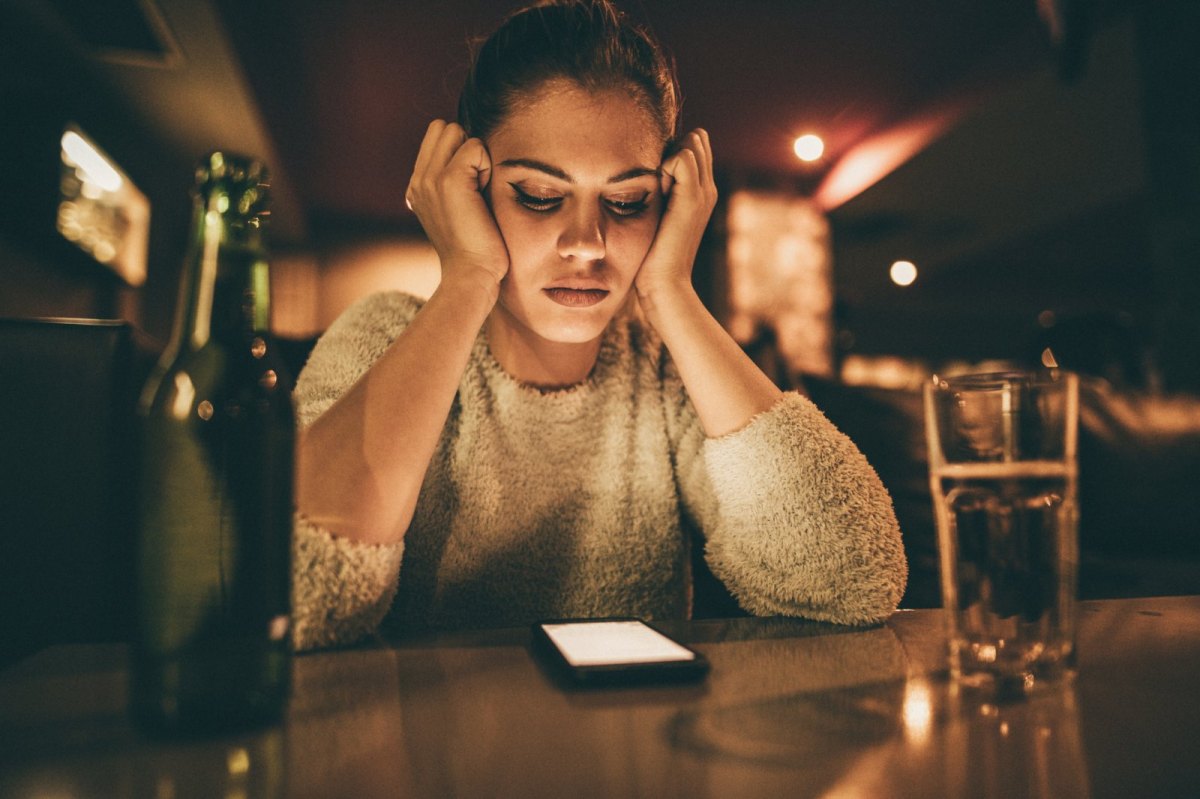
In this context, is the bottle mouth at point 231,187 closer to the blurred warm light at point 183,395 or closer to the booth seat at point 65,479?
the blurred warm light at point 183,395

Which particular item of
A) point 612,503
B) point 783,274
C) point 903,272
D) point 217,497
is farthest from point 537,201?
point 903,272

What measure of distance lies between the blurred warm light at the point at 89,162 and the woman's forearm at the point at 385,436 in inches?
132

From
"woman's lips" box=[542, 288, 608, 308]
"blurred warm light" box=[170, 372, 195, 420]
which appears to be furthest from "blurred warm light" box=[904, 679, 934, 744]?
"woman's lips" box=[542, 288, 608, 308]

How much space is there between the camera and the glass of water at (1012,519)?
500 mm

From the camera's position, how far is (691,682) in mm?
490

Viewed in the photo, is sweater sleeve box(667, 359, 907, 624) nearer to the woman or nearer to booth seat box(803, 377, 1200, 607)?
the woman

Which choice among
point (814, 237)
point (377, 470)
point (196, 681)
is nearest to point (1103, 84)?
point (814, 237)

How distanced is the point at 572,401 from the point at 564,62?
1.48 ft

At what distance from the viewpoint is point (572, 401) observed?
1.07 metres

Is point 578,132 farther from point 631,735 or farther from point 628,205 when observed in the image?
point 631,735

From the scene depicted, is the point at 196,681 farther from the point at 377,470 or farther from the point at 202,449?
the point at 377,470

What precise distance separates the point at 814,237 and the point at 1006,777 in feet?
15.4

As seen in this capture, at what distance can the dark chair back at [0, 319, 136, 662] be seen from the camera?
0.78m

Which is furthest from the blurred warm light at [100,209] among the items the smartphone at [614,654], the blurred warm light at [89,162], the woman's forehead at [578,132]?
the smartphone at [614,654]
